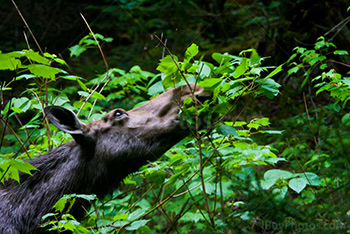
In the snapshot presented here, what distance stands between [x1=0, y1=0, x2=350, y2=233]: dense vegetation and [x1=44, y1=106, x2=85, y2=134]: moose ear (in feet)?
1.04

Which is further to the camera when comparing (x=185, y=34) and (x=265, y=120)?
(x=185, y=34)

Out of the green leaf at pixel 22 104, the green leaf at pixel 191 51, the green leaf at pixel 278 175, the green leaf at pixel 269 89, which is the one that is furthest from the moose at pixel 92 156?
the green leaf at pixel 278 175

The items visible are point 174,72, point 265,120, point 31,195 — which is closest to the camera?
point 174,72

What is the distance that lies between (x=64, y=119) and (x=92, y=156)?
0.39 metres

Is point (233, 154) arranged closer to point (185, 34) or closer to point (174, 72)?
point (174, 72)

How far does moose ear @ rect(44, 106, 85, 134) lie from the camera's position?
10.1 feet

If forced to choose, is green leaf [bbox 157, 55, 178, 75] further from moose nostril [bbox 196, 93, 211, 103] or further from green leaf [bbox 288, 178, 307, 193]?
green leaf [bbox 288, 178, 307, 193]

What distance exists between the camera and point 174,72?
2580mm

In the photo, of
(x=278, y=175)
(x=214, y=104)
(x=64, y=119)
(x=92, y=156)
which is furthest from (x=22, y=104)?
(x=278, y=175)

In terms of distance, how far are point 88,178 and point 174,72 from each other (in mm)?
1233

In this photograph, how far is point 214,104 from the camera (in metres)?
2.80

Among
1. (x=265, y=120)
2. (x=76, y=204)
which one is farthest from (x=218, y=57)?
(x=76, y=204)

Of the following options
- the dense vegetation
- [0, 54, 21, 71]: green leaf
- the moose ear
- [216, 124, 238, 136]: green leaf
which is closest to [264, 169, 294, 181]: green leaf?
the dense vegetation

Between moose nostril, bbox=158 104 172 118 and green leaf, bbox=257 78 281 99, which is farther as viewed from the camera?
moose nostril, bbox=158 104 172 118
